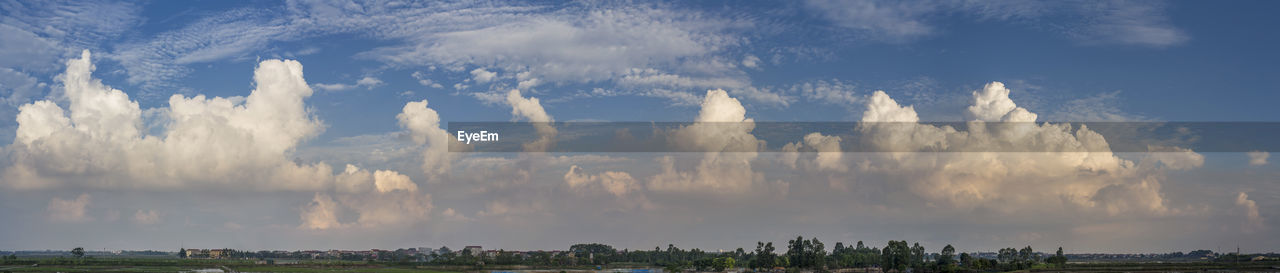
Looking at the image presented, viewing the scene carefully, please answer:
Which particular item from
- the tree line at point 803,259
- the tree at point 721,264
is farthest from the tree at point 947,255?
the tree at point 721,264

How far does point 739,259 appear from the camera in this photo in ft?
441

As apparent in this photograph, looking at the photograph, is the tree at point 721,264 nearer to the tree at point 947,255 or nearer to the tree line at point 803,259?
the tree line at point 803,259

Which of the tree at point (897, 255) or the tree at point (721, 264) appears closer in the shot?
the tree at point (897, 255)

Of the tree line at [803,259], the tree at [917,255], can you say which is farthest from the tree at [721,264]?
the tree at [917,255]

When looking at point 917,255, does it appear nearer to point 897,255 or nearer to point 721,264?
point 897,255

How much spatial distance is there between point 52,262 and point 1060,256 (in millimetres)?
143318

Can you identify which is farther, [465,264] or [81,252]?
[81,252]

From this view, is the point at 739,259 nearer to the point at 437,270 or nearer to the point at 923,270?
the point at 923,270

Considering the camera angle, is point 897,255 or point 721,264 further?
point 721,264

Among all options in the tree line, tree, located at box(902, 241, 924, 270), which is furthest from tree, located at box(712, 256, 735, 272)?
tree, located at box(902, 241, 924, 270)

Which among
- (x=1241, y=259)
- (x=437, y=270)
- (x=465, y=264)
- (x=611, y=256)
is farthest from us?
(x=611, y=256)

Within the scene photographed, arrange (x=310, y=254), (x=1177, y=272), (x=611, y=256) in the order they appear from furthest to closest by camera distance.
→ 1. (x=310, y=254)
2. (x=611, y=256)
3. (x=1177, y=272)

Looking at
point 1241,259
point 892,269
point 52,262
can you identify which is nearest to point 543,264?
point 892,269

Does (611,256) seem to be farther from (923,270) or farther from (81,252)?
(81,252)
